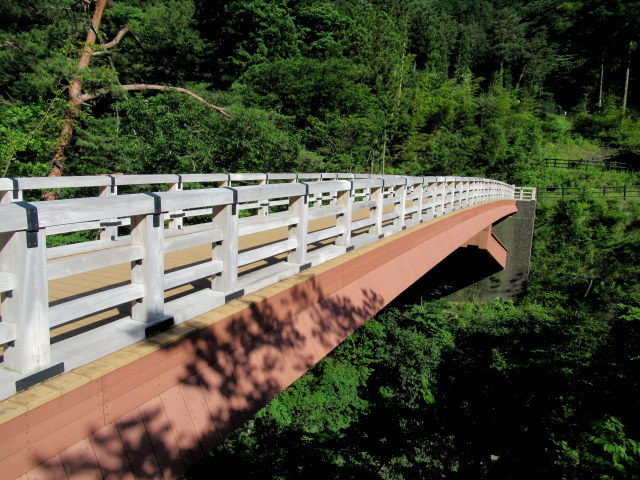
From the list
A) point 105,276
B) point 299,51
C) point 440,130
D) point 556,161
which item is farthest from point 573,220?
point 105,276

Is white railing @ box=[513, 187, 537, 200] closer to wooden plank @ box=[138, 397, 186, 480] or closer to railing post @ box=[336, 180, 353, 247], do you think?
railing post @ box=[336, 180, 353, 247]

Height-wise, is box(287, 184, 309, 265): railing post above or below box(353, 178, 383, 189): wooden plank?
below

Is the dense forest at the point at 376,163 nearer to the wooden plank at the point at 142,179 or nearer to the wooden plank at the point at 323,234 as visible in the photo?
the wooden plank at the point at 323,234

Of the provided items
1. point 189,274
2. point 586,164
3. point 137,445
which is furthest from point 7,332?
point 586,164

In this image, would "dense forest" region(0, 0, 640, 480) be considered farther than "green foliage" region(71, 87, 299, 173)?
No

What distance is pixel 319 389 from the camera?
1384cm

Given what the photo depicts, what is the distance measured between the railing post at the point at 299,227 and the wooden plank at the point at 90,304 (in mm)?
1970

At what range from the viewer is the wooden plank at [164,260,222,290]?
3.22m

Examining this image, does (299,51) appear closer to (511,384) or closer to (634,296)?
(634,296)

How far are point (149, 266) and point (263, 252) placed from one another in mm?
1453

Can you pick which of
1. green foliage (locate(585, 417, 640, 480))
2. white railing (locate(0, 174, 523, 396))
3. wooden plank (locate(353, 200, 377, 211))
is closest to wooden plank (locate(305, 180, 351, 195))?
white railing (locate(0, 174, 523, 396))

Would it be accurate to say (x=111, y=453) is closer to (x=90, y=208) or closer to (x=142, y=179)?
(x=90, y=208)

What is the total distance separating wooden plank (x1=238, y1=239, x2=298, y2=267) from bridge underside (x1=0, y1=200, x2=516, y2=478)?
31 centimetres

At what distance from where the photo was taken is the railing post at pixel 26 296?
7.25 feet
